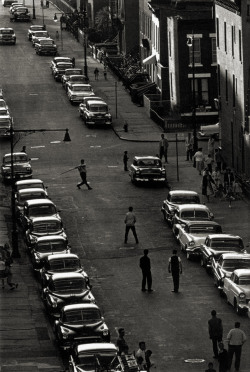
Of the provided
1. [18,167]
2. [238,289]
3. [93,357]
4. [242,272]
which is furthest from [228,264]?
[18,167]

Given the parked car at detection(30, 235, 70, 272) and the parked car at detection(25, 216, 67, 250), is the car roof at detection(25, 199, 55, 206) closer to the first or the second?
the parked car at detection(25, 216, 67, 250)

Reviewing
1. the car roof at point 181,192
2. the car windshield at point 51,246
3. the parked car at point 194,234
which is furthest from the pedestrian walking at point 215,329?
the car roof at point 181,192

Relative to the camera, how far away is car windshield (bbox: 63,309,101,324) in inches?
2083

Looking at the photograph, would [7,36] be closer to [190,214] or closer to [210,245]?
[190,214]

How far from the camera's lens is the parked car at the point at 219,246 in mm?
62303

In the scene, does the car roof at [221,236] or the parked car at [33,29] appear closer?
the car roof at [221,236]

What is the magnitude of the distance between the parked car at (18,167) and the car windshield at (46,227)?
15379 mm

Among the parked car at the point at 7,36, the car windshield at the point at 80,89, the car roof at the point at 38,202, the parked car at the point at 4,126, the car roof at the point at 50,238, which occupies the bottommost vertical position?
the car roof at the point at 50,238

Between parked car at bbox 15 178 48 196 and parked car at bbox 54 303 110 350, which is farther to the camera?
parked car at bbox 15 178 48 196

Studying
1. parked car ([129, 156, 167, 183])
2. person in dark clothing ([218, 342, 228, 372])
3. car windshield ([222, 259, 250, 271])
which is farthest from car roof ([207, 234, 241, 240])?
parked car ([129, 156, 167, 183])

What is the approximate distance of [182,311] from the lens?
56656mm

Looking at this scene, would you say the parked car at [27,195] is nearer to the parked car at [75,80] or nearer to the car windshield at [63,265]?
the car windshield at [63,265]

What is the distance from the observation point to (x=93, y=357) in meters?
47.7

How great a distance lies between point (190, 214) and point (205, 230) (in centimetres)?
323
